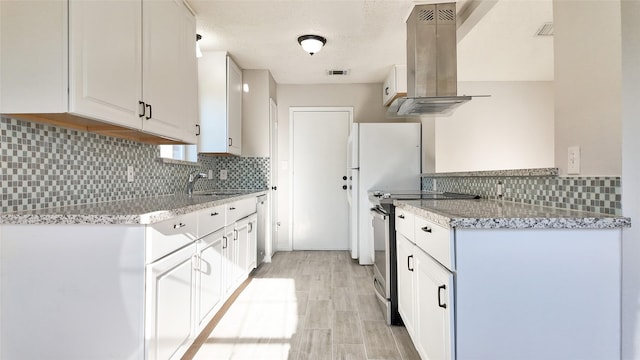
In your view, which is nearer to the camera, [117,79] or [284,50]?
[117,79]

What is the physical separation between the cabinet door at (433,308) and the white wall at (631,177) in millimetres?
581

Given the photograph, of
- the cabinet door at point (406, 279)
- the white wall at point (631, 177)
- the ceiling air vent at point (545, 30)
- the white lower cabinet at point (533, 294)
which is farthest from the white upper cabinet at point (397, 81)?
the white lower cabinet at point (533, 294)

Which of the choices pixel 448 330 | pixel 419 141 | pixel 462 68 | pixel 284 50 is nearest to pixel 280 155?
pixel 284 50

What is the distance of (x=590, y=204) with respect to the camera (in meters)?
1.25

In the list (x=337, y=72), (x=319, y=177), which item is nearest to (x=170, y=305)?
(x=319, y=177)

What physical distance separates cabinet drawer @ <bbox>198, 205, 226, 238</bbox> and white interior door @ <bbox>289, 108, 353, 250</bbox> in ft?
7.59

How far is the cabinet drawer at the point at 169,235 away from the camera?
1.33 metres

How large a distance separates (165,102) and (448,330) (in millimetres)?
1944

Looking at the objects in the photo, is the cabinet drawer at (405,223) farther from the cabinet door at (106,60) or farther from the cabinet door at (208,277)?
the cabinet door at (106,60)

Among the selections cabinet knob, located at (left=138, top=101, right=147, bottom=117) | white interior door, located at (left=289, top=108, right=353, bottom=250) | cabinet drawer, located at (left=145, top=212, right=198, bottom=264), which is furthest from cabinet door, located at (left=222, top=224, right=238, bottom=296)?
white interior door, located at (left=289, top=108, right=353, bottom=250)

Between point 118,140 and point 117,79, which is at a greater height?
point 117,79

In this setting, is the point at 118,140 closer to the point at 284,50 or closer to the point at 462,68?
the point at 284,50

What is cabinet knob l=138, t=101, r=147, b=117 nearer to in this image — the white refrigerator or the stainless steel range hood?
the stainless steel range hood

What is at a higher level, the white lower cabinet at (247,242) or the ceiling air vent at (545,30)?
the ceiling air vent at (545,30)
